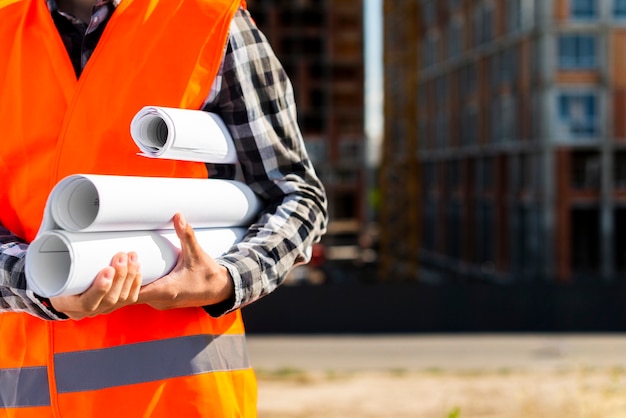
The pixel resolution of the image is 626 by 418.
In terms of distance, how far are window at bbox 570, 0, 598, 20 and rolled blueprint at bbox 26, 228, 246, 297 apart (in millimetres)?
34774

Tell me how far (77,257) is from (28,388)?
454mm

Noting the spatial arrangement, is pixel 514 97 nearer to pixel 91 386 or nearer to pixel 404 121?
pixel 404 121

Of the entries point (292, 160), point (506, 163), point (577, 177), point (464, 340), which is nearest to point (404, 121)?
point (506, 163)

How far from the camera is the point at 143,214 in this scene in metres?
1.36

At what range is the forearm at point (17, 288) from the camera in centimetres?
145

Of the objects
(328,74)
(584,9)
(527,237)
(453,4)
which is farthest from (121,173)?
(328,74)

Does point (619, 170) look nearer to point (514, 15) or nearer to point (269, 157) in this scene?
point (514, 15)

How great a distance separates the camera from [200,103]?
1.63m

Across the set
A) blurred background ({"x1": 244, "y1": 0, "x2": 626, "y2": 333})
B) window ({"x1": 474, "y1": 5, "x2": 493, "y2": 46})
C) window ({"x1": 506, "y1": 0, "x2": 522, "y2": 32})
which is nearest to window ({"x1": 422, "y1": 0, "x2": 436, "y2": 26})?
blurred background ({"x1": 244, "y1": 0, "x2": 626, "y2": 333})

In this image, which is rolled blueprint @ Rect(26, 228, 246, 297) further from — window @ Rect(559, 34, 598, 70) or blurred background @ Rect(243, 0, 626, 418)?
window @ Rect(559, 34, 598, 70)

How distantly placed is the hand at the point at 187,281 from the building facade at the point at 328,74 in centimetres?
5357

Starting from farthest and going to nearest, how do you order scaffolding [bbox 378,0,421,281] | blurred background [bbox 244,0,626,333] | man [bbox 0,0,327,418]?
scaffolding [bbox 378,0,421,281], blurred background [bbox 244,0,626,333], man [bbox 0,0,327,418]

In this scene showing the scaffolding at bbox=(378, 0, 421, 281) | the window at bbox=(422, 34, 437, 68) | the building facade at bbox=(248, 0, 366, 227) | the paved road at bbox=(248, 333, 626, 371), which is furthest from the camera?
the building facade at bbox=(248, 0, 366, 227)

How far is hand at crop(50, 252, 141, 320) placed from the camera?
4.16 feet
